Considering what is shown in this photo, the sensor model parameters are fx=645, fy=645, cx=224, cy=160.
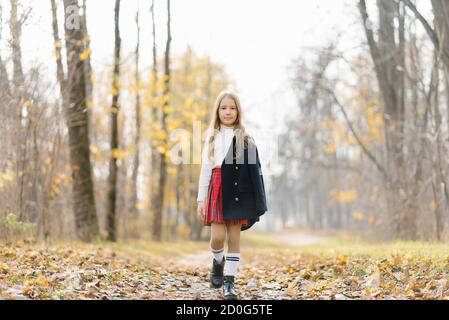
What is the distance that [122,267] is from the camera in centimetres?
762

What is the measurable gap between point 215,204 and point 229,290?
81 centimetres

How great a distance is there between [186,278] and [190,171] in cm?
2041

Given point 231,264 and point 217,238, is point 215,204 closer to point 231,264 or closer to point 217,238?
point 217,238

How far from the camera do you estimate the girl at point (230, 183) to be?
6.06 metres

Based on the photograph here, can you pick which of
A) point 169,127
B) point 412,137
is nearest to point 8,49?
point 412,137

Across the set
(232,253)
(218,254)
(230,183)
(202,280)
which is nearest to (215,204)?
(230,183)

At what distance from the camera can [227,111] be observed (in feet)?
20.7

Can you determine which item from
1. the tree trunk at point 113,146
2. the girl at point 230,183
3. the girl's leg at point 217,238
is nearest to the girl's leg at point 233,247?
the girl at point 230,183

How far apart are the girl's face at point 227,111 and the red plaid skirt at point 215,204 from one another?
514mm

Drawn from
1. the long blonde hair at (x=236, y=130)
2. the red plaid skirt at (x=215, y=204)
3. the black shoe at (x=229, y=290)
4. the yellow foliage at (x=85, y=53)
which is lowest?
the black shoe at (x=229, y=290)

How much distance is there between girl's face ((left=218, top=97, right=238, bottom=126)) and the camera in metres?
6.31

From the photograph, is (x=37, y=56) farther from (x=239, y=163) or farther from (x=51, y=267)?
(x=239, y=163)

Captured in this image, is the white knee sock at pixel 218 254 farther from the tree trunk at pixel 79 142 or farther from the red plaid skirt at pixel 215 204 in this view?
the tree trunk at pixel 79 142

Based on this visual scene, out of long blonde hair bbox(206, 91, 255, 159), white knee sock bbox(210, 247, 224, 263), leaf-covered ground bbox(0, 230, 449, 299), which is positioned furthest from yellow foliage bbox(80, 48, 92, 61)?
white knee sock bbox(210, 247, 224, 263)
